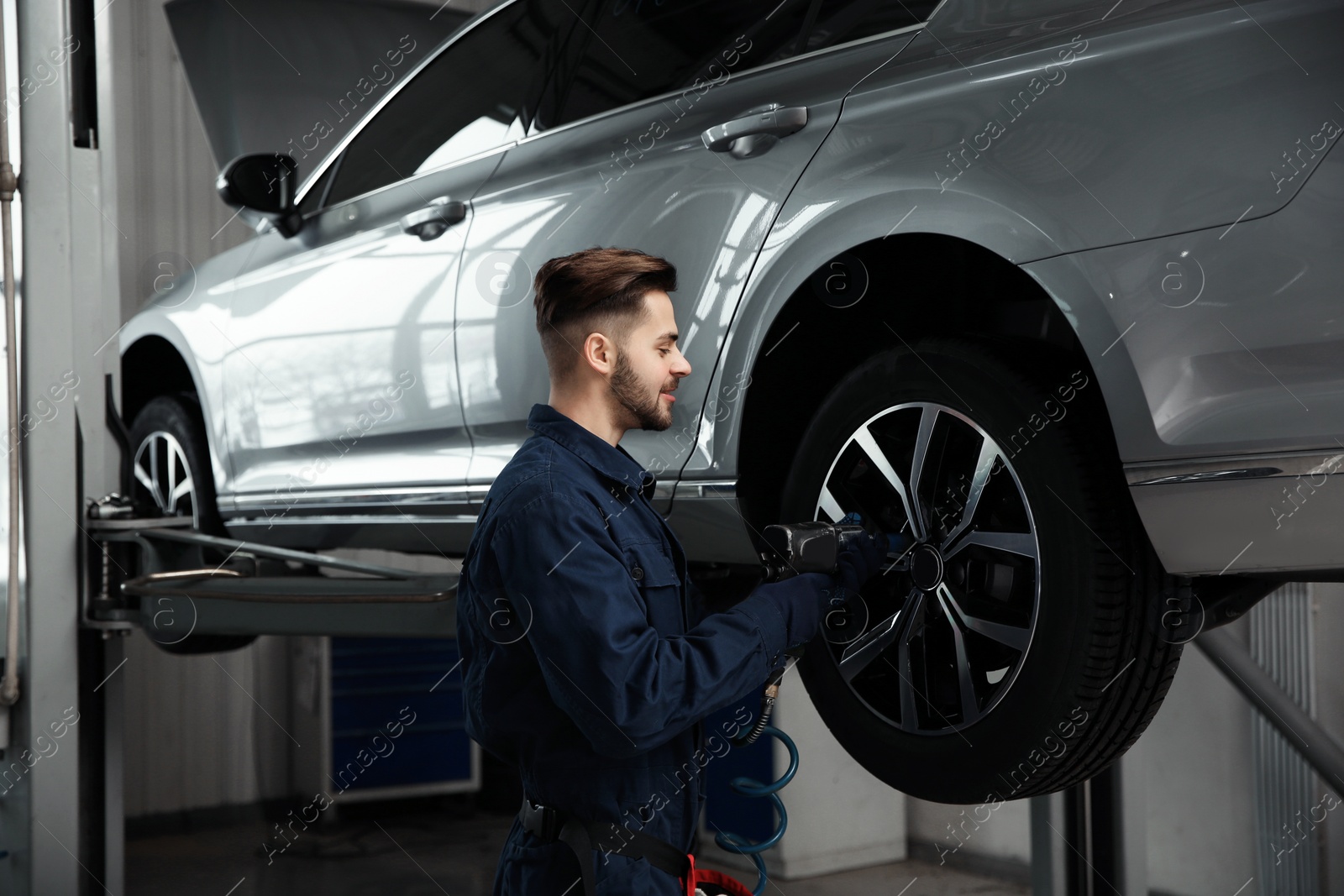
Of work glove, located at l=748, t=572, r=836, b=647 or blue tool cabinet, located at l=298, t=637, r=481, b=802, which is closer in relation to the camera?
work glove, located at l=748, t=572, r=836, b=647

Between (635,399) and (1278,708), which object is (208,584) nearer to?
(635,399)

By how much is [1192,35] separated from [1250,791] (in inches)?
141

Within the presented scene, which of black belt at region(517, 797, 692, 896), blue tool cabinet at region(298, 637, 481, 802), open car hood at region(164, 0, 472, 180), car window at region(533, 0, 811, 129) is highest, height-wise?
open car hood at region(164, 0, 472, 180)

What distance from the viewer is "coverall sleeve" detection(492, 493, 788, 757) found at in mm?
1265

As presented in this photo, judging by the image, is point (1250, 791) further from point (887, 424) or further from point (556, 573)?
point (556, 573)

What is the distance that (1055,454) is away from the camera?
1386mm

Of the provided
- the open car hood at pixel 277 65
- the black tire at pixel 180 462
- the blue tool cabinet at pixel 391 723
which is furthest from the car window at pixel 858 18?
the blue tool cabinet at pixel 391 723

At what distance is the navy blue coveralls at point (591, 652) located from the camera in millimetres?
1275

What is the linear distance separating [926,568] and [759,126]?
→ 0.67 m

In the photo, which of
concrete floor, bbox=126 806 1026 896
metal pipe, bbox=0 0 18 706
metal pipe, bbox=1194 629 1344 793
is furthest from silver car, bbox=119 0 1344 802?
concrete floor, bbox=126 806 1026 896

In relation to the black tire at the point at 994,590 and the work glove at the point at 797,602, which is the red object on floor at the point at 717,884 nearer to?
the black tire at the point at 994,590

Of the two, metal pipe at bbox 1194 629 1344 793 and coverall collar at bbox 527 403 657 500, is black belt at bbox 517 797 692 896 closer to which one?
coverall collar at bbox 527 403 657 500

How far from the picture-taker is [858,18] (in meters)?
1.67

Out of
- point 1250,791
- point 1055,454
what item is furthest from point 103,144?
point 1250,791
